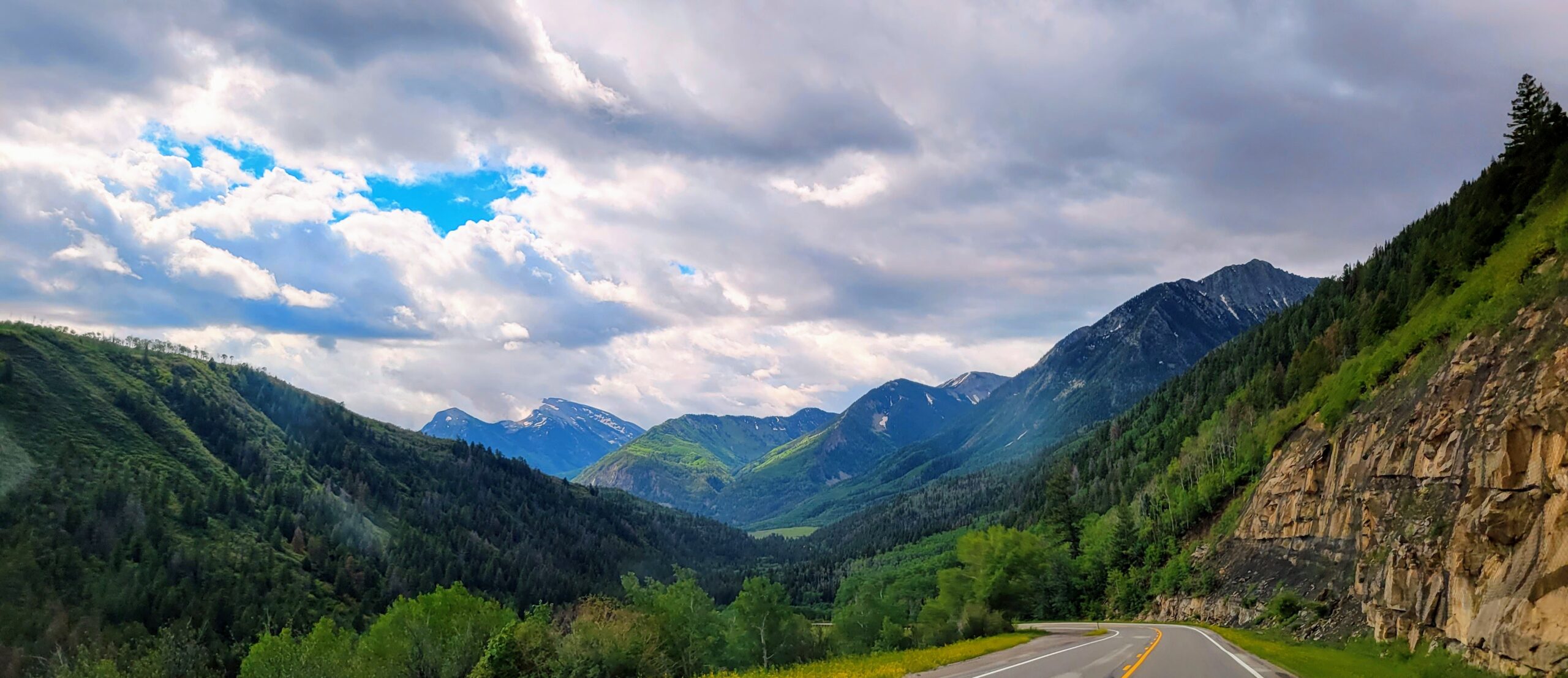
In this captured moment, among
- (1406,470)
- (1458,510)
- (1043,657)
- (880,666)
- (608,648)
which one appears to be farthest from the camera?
(608,648)

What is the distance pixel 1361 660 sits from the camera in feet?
90.9

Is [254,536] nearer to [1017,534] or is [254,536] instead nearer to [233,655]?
[233,655]

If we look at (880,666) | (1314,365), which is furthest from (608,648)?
(1314,365)

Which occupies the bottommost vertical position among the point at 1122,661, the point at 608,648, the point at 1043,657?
the point at 608,648

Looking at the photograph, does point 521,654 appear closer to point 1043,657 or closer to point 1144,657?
point 1043,657

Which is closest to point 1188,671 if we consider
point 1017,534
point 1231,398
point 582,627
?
point 582,627

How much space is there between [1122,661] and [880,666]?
27.2ft

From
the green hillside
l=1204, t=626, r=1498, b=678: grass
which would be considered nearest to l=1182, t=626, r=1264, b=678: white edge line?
l=1204, t=626, r=1498, b=678: grass

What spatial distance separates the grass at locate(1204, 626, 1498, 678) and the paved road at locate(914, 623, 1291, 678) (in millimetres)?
1110

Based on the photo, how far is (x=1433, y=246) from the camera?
75125mm

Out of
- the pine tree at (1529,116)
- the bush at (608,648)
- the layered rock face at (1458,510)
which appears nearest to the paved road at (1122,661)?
the layered rock face at (1458,510)

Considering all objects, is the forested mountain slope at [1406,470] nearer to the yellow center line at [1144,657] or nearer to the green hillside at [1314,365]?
the green hillside at [1314,365]

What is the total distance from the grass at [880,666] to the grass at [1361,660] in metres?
11.6

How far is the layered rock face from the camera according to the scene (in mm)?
21312
